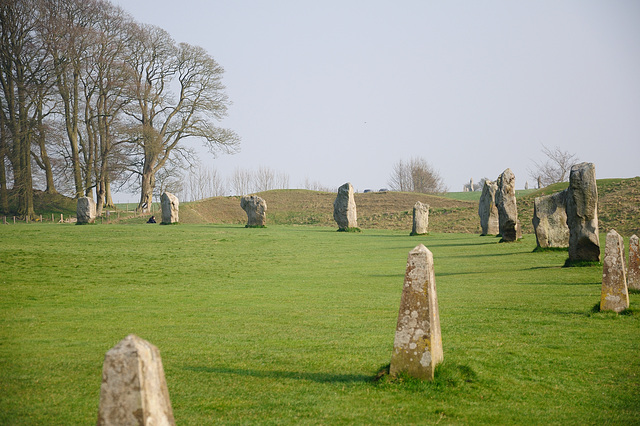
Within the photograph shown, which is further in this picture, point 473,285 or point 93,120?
point 93,120

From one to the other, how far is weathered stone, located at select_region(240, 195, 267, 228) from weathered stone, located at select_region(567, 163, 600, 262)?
2387cm

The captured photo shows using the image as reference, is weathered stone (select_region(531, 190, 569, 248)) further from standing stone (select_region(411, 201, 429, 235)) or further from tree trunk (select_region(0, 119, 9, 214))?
tree trunk (select_region(0, 119, 9, 214))

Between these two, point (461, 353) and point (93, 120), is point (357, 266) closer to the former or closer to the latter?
point (461, 353)

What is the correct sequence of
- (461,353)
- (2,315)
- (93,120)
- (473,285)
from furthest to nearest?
(93,120)
(473,285)
(2,315)
(461,353)

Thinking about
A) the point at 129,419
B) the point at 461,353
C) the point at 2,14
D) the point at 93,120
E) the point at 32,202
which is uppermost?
the point at 2,14

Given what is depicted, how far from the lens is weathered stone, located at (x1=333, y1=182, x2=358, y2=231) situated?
39.2 meters

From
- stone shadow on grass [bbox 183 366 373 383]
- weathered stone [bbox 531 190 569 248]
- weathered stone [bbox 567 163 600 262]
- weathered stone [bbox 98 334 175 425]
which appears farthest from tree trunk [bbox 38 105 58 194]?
weathered stone [bbox 98 334 175 425]

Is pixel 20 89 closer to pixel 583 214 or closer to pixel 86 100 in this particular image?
pixel 86 100

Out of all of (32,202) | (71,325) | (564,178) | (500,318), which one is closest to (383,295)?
(500,318)

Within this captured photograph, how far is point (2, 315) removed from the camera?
33.6 feet

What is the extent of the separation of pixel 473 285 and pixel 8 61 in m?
41.7

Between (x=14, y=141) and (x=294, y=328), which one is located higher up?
(x=14, y=141)

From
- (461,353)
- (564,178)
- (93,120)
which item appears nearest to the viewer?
(461,353)

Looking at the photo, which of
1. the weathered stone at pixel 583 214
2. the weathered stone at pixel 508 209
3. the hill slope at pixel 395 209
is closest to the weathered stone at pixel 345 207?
the hill slope at pixel 395 209
